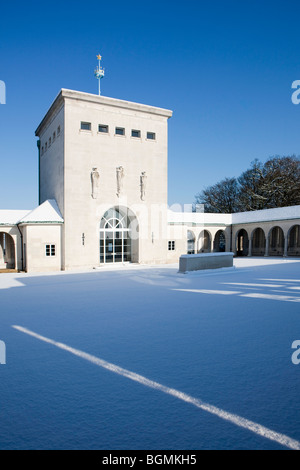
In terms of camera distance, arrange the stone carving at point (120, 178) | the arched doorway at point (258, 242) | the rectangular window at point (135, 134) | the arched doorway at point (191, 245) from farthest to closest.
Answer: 1. the arched doorway at point (191, 245)
2. the arched doorway at point (258, 242)
3. the rectangular window at point (135, 134)
4. the stone carving at point (120, 178)

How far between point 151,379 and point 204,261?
46.4ft

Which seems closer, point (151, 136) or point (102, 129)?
point (102, 129)

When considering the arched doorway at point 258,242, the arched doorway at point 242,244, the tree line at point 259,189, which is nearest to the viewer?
the arched doorway at point 258,242

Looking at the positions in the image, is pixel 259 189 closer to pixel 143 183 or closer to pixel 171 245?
pixel 171 245

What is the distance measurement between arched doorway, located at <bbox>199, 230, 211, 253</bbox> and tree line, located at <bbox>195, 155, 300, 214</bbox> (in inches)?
543

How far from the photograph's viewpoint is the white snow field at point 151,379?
2.93 metres

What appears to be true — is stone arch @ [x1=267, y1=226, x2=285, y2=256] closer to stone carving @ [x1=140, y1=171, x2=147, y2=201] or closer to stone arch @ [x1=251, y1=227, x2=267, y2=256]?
stone arch @ [x1=251, y1=227, x2=267, y2=256]

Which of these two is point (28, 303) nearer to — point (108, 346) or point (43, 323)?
point (43, 323)

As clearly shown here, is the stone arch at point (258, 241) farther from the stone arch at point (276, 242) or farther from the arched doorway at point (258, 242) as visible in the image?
the stone arch at point (276, 242)

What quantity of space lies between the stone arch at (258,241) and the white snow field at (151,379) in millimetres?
32885

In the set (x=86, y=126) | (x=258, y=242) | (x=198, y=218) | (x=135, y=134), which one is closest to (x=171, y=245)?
(x=198, y=218)

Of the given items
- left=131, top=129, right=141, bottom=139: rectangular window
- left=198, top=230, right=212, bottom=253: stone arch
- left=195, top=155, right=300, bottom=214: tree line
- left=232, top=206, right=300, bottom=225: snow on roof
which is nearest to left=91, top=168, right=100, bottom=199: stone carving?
left=131, top=129, right=141, bottom=139: rectangular window

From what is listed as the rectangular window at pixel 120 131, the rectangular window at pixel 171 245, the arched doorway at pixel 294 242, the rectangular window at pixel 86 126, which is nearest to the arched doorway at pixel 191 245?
Result: the rectangular window at pixel 171 245

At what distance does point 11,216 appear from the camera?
25938 mm
